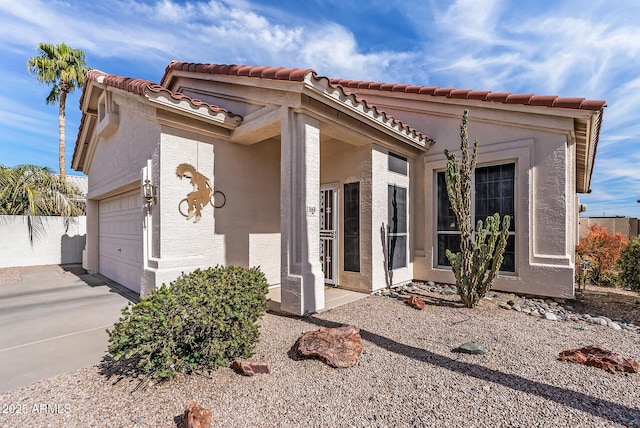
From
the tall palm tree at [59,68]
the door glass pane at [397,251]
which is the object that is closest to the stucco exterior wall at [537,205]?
the door glass pane at [397,251]

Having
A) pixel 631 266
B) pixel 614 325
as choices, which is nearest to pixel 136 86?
pixel 614 325

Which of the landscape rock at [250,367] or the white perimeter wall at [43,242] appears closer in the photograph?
the landscape rock at [250,367]

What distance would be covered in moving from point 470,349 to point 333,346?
1.77 m

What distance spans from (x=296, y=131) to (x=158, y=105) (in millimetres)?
2569

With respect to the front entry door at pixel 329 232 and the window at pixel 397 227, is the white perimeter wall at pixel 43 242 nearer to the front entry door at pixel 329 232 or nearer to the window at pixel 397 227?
the front entry door at pixel 329 232

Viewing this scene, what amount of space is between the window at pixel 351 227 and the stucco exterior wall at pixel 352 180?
0.10 m

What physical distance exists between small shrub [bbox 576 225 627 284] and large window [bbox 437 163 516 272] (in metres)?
4.02

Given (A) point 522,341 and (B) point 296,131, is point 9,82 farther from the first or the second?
(A) point 522,341

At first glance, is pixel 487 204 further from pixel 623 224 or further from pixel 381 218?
pixel 623 224

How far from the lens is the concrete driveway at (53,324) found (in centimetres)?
359

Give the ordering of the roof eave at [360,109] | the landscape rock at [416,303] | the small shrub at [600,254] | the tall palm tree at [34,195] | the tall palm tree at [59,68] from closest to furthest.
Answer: the roof eave at [360,109], the landscape rock at [416,303], the small shrub at [600,254], the tall palm tree at [34,195], the tall palm tree at [59,68]

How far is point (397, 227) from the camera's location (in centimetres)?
743

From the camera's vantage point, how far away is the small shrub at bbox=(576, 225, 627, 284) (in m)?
8.86

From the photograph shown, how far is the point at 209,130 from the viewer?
625 cm
